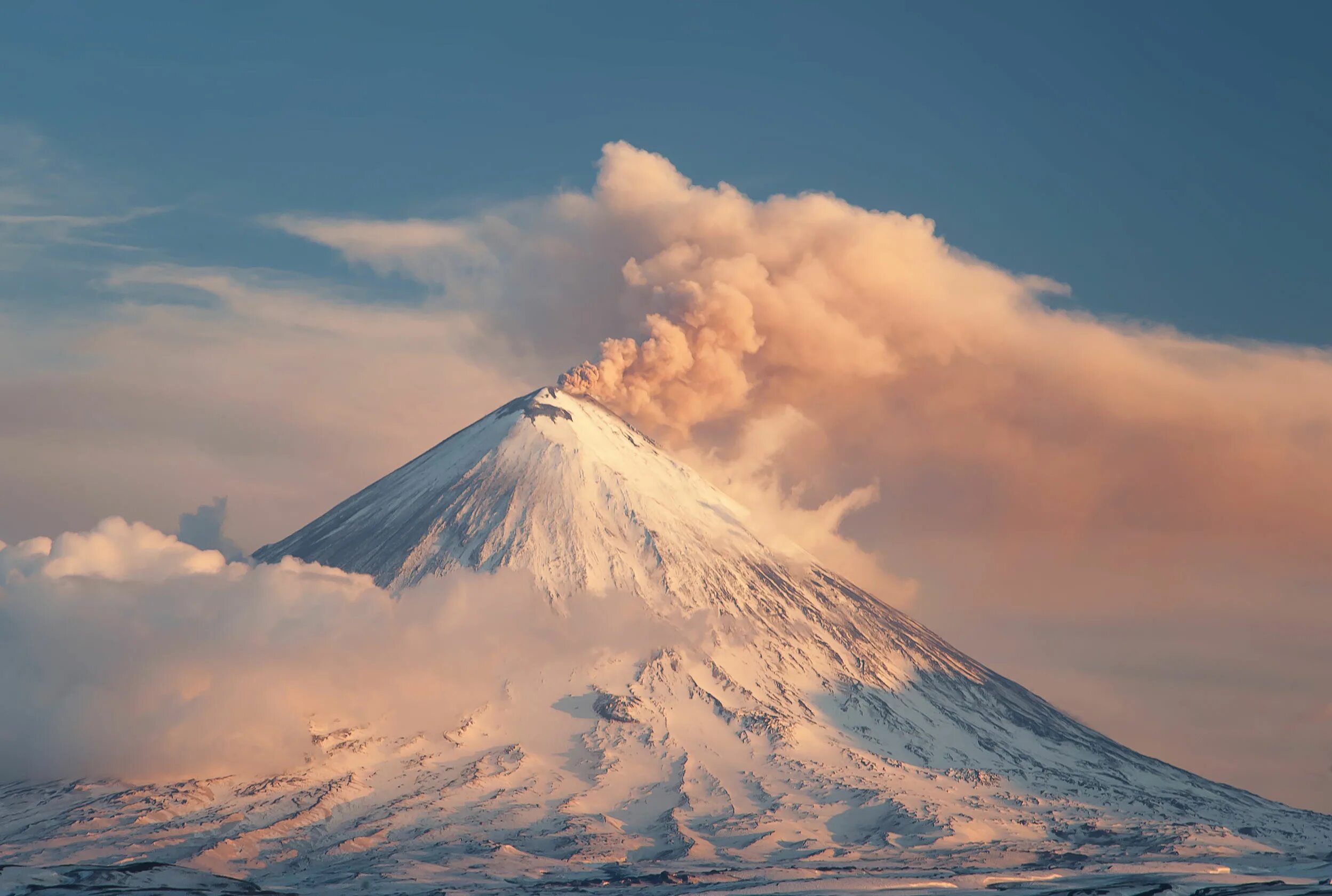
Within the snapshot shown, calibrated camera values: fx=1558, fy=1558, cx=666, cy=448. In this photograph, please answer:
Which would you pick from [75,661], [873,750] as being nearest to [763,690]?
[873,750]

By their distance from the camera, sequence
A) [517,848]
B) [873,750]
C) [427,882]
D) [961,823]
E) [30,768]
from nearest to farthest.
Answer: [427,882]
[517,848]
[961,823]
[30,768]
[873,750]

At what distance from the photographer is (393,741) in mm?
179500

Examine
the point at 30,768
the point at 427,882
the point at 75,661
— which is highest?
the point at 75,661

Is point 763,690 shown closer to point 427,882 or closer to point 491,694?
point 491,694

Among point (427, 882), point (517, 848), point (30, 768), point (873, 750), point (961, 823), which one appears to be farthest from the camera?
point (873, 750)

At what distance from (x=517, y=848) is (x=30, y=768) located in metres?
61.2

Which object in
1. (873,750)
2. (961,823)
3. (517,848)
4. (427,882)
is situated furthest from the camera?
(873,750)

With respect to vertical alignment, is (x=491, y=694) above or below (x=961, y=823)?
above

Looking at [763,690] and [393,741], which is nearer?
[393,741]

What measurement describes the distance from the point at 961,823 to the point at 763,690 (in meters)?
38.7

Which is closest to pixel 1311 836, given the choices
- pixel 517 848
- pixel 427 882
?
pixel 517 848

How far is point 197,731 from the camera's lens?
172000 mm

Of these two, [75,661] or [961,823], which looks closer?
[961,823]

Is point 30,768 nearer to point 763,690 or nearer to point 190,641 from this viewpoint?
point 190,641
